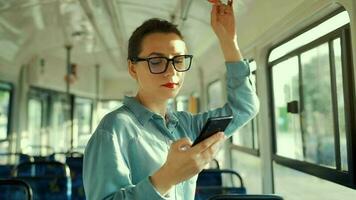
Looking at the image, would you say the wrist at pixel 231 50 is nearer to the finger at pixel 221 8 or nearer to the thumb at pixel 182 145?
the finger at pixel 221 8

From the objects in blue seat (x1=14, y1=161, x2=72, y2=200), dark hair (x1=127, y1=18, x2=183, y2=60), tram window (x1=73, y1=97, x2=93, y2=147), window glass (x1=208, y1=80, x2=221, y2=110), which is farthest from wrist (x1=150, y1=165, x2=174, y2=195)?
tram window (x1=73, y1=97, x2=93, y2=147)

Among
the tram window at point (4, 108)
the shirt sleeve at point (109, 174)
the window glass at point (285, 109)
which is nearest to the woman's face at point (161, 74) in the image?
the shirt sleeve at point (109, 174)

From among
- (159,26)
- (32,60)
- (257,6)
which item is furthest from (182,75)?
(32,60)

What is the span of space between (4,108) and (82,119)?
393 centimetres

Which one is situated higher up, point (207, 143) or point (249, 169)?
point (207, 143)

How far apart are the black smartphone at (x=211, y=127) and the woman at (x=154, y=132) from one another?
1 cm

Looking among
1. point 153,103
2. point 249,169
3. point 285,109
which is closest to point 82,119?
point 249,169

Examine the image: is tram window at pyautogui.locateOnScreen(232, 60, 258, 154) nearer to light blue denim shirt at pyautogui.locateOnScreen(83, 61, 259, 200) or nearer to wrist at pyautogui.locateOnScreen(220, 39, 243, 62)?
wrist at pyautogui.locateOnScreen(220, 39, 243, 62)

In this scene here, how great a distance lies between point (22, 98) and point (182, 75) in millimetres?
5515

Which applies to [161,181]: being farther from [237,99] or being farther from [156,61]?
[237,99]

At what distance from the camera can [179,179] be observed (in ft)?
2.94

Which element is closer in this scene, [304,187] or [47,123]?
[304,187]

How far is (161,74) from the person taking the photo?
1.09m

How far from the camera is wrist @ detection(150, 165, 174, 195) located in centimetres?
90
